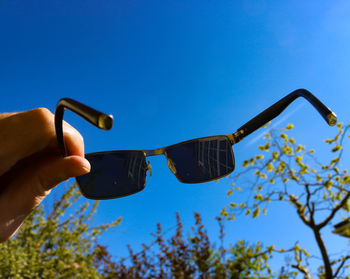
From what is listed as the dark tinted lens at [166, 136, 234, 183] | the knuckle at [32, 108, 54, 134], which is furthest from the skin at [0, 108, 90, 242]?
the dark tinted lens at [166, 136, 234, 183]

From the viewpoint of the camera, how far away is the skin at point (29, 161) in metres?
0.94

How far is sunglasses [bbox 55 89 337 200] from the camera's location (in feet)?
5.19

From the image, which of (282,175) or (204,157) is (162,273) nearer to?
(282,175)

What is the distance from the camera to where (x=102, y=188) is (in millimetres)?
1676

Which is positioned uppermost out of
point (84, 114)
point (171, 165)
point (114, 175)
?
point (171, 165)

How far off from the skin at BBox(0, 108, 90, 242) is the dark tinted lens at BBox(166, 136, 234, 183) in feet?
2.84

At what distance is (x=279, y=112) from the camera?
155 cm

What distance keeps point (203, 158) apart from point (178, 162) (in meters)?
0.17

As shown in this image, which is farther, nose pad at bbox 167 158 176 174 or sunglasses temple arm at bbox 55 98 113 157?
nose pad at bbox 167 158 176 174

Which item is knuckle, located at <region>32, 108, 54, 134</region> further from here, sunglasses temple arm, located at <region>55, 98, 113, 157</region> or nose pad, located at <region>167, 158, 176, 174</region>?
nose pad, located at <region>167, 158, 176, 174</region>

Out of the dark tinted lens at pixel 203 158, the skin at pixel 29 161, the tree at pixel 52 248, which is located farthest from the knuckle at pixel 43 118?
the tree at pixel 52 248

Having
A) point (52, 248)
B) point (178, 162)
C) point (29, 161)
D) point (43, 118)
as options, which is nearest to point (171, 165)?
point (178, 162)

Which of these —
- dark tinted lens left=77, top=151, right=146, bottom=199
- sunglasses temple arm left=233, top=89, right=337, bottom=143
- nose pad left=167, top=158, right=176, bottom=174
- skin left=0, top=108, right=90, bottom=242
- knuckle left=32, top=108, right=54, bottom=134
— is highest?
sunglasses temple arm left=233, top=89, right=337, bottom=143

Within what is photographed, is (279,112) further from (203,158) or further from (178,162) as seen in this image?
(178,162)
